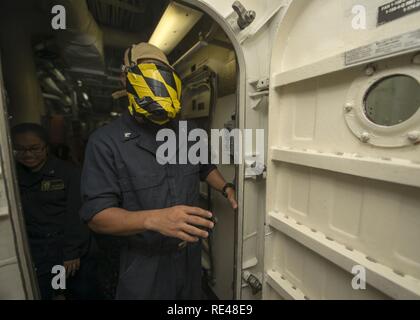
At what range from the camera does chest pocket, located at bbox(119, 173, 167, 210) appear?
1158 millimetres

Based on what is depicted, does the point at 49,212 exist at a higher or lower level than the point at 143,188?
lower

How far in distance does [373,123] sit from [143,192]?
1.12 metres

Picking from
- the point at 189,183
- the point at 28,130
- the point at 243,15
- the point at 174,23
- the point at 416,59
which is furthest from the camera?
the point at 174,23

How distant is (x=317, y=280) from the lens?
0.98 metres

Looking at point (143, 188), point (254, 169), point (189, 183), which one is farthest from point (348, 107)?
point (143, 188)

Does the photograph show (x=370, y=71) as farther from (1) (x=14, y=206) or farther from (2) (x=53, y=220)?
(2) (x=53, y=220)

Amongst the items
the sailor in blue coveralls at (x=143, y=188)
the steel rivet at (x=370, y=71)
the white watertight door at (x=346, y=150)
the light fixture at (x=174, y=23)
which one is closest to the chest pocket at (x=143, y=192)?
the sailor in blue coveralls at (x=143, y=188)

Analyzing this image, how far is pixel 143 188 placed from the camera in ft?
3.86

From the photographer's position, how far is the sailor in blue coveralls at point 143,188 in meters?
0.99

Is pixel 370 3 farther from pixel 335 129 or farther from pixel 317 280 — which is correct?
pixel 317 280

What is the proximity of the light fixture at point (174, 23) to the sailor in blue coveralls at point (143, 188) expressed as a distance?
599 millimetres

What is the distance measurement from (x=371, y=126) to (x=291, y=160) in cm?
36

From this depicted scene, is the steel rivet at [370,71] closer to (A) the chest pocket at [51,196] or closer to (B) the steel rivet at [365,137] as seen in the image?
(B) the steel rivet at [365,137]
